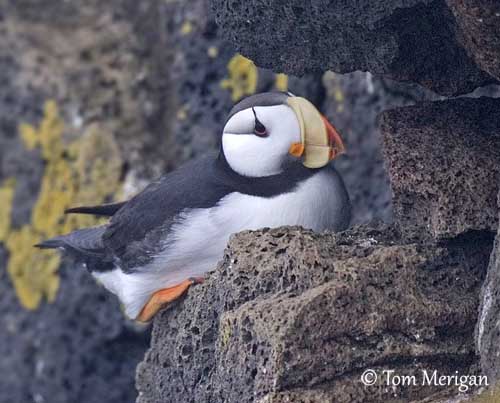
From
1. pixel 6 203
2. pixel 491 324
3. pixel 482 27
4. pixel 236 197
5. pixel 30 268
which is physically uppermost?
pixel 482 27

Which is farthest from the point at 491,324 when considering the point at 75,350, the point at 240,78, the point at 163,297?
the point at 75,350

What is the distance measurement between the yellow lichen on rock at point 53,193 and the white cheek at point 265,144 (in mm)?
1510

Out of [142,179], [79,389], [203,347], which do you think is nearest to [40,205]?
[142,179]

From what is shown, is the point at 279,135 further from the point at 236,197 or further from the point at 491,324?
the point at 491,324

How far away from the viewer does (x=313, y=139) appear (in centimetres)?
379

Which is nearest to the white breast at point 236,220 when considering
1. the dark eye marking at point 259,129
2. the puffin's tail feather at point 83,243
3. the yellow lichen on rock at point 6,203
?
the dark eye marking at point 259,129

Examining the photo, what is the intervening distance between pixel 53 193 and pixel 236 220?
1775 mm

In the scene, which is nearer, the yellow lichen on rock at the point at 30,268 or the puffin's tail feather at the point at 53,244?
the puffin's tail feather at the point at 53,244

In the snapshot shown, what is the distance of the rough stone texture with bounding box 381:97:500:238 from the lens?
3.26m

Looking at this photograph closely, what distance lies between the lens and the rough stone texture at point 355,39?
323 centimetres

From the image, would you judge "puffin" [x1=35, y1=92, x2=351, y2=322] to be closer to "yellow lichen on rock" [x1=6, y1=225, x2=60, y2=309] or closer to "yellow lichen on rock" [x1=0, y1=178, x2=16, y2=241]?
"yellow lichen on rock" [x1=6, y1=225, x2=60, y2=309]

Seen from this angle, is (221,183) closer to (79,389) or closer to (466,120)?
(466,120)

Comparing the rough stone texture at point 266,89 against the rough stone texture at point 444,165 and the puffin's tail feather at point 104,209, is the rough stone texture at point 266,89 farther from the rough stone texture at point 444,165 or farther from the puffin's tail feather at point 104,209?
the rough stone texture at point 444,165

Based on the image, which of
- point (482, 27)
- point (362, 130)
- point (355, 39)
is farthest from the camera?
point (362, 130)
